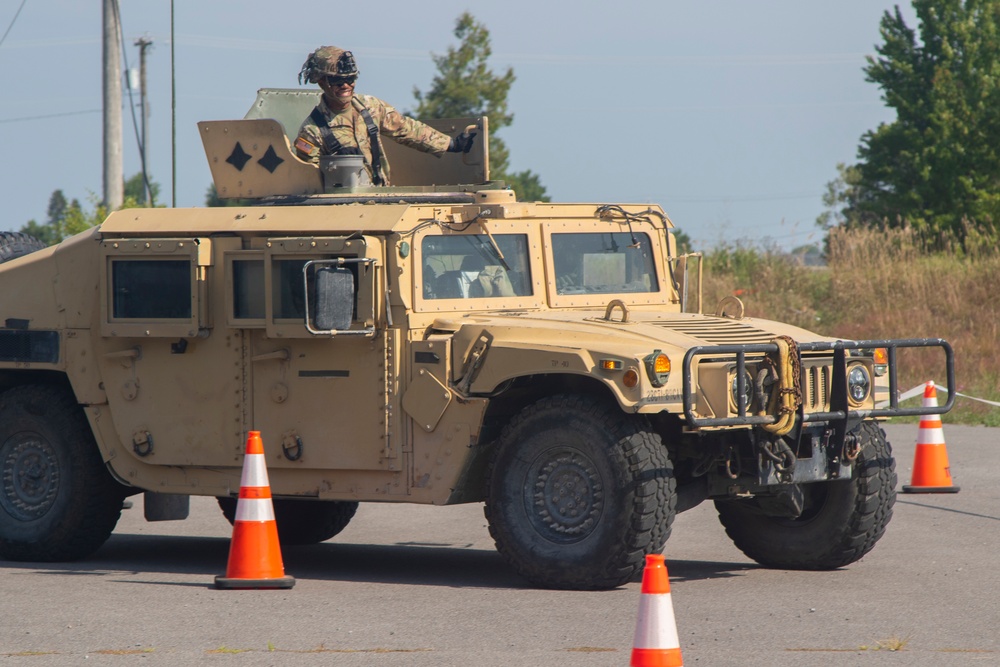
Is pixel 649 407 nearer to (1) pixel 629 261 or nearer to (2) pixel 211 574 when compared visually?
(1) pixel 629 261

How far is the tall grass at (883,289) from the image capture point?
2372cm

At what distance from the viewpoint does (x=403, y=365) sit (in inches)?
360

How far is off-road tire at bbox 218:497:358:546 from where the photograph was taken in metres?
11.0

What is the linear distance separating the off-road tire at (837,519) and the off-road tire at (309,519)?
8.94 feet

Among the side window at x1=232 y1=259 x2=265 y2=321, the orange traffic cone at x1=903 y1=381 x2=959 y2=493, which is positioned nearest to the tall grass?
the orange traffic cone at x1=903 y1=381 x2=959 y2=493

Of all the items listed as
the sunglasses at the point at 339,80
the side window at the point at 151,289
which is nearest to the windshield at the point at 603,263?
the sunglasses at the point at 339,80

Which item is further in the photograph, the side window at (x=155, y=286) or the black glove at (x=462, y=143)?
the black glove at (x=462, y=143)

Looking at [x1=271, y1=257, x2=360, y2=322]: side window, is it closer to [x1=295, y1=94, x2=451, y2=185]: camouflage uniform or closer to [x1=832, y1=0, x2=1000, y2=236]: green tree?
[x1=295, y1=94, x2=451, y2=185]: camouflage uniform

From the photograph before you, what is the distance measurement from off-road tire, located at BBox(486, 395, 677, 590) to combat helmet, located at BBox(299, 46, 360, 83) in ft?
9.93

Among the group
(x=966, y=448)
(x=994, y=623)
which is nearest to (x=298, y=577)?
(x=994, y=623)

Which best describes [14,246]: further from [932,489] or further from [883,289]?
[883,289]

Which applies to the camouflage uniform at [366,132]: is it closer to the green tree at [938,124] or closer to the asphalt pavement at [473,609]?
the asphalt pavement at [473,609]

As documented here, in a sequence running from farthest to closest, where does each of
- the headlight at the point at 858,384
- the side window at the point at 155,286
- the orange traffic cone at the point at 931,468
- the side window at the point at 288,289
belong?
the orange traffic cone at the point at 931,468
the side window at the point at 155,286
the side window at the point at 288,289
the headlight at the point at 858,384

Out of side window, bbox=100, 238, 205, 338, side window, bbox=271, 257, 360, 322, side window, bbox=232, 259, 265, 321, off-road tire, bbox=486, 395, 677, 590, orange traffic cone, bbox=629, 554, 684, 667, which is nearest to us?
orange traffic cone, bbox=629, 554, 684, 667
